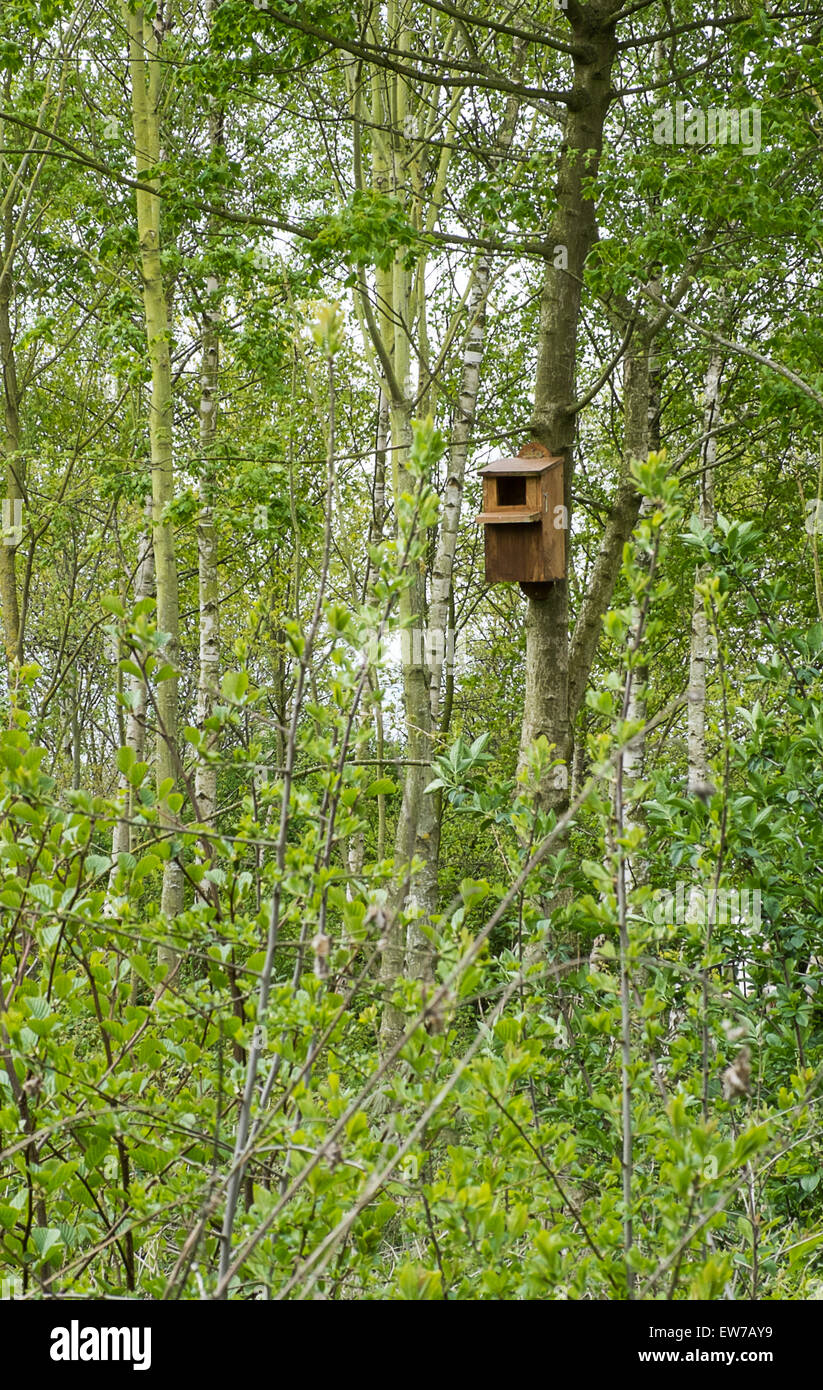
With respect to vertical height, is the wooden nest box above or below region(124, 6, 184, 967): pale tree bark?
below

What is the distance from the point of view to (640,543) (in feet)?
5.58

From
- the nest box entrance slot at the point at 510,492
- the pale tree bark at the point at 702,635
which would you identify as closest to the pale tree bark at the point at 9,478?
the nest box entrance slot at the point at 510,492

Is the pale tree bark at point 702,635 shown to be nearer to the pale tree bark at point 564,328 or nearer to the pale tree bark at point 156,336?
the pale tree bark at point 156,336

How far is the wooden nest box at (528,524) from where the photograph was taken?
4.44 metres

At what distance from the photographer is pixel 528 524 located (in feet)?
14.7

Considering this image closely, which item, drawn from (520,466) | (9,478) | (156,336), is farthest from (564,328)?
Answer: (9,478)

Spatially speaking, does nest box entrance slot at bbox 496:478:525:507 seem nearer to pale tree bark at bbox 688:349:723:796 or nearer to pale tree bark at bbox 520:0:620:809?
pale tree bark at bbox 520:0:620:809

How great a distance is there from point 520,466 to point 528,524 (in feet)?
0.78

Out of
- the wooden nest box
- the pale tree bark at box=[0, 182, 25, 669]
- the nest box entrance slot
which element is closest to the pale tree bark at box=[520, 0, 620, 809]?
the wooden nest box

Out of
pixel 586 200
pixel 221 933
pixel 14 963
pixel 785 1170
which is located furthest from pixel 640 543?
pixel 586 200

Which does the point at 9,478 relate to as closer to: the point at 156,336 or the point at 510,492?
the point at 156,336

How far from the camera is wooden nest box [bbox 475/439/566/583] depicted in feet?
14.6

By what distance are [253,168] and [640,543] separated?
25.3 feet

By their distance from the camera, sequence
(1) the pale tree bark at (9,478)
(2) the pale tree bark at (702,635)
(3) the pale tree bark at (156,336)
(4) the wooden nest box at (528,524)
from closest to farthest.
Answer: (4) the wooden nest box at (528,524)
(3) the pale tree bark at (156,336)
(1) the pale tree bark at (9,478)
(2) the pale tree bark at (702,635)
